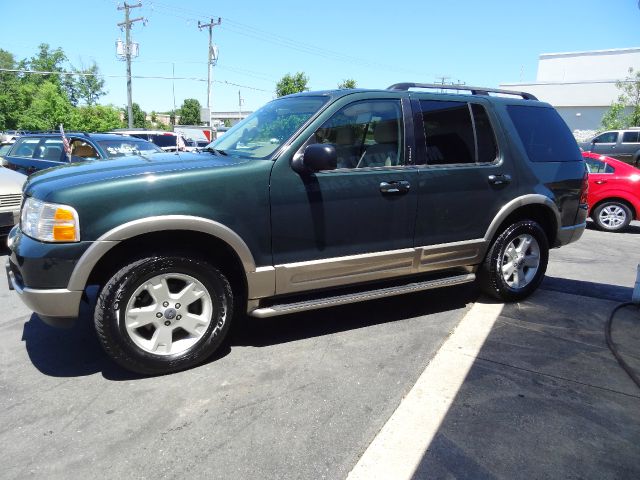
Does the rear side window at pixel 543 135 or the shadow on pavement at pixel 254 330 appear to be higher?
the rear side window at pixel 543 135

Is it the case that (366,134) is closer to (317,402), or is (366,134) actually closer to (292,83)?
(317,402)

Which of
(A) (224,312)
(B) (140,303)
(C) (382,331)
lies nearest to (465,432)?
(C) (382,331)

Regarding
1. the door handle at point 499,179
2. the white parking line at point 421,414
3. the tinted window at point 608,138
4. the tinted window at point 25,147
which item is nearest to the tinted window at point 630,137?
the tinted window at point 608,138

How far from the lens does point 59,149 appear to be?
29.3 feet

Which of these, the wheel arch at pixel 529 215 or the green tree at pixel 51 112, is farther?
the green tree at pixel 51 112

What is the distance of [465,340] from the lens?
3881mm

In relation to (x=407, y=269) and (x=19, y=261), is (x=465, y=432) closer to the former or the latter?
(x=407, y=269)

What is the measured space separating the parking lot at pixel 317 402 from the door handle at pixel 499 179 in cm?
122

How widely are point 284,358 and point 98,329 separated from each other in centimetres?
127

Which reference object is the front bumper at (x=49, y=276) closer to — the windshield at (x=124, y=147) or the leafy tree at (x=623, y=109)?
the windshield at (x=124, y=147)

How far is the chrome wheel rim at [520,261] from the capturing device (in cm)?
467

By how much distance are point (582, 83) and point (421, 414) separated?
154 feet

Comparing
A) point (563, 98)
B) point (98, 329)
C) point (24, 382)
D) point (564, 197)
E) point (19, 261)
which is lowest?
point (24, 382)

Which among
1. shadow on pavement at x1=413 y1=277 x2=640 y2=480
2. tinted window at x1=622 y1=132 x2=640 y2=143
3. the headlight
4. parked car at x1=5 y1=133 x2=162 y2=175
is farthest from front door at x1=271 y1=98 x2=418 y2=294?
tinted window at x1=622 y1=132 x2=640 y2=143
